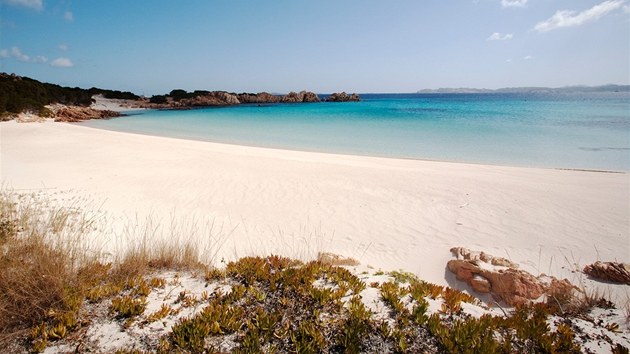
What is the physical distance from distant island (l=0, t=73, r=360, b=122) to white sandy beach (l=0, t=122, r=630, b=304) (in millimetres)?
25005

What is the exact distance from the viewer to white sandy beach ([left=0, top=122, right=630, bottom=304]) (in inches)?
257

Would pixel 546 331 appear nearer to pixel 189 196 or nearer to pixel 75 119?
pixel 189 196

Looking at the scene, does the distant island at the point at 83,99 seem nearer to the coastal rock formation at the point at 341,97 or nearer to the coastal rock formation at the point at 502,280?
the coastal rock formation at the point at 341,97

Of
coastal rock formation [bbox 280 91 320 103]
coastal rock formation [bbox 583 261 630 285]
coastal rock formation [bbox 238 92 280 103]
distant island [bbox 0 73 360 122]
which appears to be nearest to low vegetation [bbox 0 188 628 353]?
coastal rock formation [bbox 583 261 630 285]

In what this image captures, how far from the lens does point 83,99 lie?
54.4 meters

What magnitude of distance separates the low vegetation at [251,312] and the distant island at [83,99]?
3650 cm

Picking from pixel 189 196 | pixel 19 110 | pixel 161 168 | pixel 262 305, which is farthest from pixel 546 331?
pixel 19 110

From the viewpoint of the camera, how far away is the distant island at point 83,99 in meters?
33.0

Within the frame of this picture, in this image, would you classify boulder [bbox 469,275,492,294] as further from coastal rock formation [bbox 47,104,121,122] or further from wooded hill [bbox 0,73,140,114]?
coastal rock formation [bbox 47,104,121,122]

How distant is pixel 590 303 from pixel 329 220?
5329 mm

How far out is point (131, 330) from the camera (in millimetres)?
3203

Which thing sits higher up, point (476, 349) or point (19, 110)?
point (19, 110)

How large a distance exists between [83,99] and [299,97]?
58.6 metres

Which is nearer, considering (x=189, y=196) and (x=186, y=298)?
(x=186, y=298)
